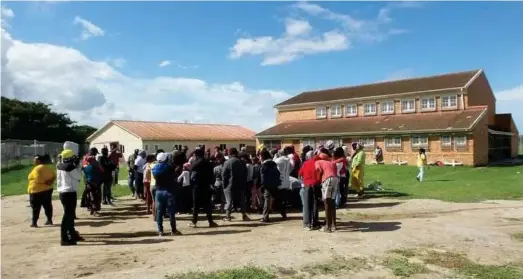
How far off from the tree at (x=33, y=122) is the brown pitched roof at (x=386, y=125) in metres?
29.6

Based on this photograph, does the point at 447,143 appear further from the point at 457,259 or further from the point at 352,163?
the point at 457,259

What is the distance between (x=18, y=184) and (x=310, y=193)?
772 inches

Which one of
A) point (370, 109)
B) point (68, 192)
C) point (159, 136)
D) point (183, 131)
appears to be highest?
point (370, 109)

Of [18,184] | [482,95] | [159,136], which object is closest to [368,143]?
[482,95]

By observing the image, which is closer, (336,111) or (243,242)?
(243,242)

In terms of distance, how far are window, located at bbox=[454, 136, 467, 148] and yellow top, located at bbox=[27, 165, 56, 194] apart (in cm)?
2849

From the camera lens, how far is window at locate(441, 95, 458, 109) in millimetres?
36469

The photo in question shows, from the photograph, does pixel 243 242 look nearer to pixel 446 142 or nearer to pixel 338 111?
pixel 446 142

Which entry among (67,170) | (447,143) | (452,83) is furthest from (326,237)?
(452,83)

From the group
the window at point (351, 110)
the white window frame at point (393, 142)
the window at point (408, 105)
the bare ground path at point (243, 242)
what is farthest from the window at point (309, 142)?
the bare ground path at point (243, 242)

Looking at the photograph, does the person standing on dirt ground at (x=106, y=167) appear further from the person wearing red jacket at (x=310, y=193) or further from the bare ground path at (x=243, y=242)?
the person wearing red jacket at (x=310, y=193)

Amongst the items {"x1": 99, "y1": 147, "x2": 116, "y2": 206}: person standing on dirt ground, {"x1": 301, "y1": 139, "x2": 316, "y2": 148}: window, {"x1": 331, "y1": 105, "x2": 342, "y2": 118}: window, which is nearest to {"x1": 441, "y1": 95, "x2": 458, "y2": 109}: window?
{"x1": 331, "y1": 105, "x2": 342, "y2": 118}: window

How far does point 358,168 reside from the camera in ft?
48.7

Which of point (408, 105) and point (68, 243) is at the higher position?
point (408, 105)
